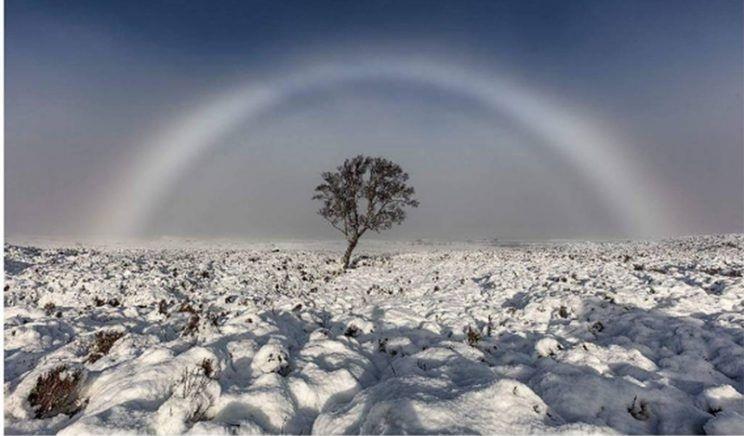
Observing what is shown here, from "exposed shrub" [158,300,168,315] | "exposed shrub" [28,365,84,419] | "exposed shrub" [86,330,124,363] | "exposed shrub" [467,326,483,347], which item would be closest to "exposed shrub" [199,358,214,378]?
"exposed shrub" [28,365,84,419]

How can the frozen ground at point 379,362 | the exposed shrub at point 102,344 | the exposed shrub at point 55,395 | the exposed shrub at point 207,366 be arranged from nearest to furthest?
the frozen ground at point 379,362 < the exposed shrub at point 55,395 < the exposed shrub at point 207,366 < the exposed shrub at point 102,344

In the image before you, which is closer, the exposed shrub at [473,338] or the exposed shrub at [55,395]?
the exposed shrub at [55,395]

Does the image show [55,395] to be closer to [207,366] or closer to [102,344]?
[207,366]

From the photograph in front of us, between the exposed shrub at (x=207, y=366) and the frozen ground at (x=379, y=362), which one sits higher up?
the exposed shrub at (x=207, y=366)

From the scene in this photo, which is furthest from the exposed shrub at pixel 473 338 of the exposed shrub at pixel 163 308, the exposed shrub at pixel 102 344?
the exposed shrub at pixel 163 308

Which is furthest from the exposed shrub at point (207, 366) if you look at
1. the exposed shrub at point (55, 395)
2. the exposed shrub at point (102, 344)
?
the exposed shrub at point (102, 344)

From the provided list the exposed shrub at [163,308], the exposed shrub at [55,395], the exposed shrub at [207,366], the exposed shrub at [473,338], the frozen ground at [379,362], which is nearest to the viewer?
the frozen ground at [379,362]

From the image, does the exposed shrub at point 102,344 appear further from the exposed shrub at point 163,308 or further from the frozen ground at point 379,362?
the exposed shrub at point 163,308

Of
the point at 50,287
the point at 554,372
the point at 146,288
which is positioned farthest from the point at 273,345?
the point at 50,287
